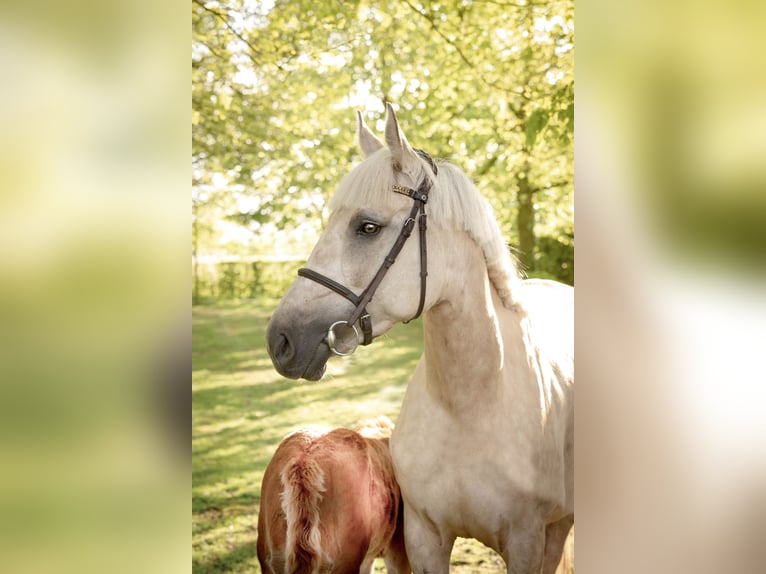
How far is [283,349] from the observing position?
5.90ft

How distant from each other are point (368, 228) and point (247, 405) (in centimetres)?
333

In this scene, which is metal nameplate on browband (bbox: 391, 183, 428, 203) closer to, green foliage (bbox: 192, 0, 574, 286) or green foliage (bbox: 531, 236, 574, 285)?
green foliage (bbox: 192, 0, 574, 286)

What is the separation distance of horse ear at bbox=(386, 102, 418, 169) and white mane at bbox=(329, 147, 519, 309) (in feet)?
0.09

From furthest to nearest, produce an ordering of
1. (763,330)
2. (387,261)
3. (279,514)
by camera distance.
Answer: (279,514), (387,261), (763,330)

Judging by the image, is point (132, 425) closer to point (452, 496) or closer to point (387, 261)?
point (387, 261)

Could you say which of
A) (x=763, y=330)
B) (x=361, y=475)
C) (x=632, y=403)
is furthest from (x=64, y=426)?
(x=361, y=475)

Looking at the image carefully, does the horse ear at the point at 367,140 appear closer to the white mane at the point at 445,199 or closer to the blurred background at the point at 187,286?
the white mane at the point at 445,199

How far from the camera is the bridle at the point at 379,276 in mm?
1785

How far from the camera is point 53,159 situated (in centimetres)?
102

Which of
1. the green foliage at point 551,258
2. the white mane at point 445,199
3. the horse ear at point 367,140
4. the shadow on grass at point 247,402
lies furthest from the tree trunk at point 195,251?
the white mane at point 445,199

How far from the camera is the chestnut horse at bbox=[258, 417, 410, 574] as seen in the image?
2299 millimetres

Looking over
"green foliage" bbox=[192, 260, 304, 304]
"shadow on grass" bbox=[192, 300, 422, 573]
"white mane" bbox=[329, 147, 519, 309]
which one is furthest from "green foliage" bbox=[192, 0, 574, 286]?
"white mane" bbox=[329, 147, 519, 309]

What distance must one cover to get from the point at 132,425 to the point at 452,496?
4.35 ft

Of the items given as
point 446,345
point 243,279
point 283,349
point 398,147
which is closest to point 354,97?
point 243,279
